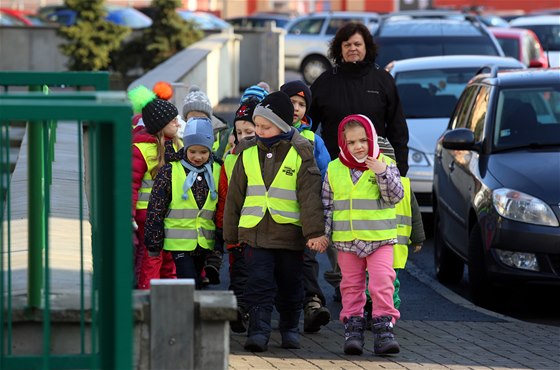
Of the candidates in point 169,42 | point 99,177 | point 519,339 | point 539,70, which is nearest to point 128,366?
point 99,177

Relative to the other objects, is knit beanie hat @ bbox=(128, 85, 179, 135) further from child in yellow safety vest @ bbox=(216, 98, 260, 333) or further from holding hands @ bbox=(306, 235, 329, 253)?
holding hands @ bbox=(306, 235, 329, 253)

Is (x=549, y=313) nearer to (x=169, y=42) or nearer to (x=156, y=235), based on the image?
(x=156, y=235)

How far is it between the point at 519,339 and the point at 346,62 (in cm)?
218

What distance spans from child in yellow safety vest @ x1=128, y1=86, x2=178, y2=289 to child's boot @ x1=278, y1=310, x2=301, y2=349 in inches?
37.6

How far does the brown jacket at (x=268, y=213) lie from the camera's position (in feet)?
24.4

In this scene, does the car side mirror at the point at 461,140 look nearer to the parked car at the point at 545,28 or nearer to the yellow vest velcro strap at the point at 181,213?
the yellow vest velcro strap at the point at 181,213

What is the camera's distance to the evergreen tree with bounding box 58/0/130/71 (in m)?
28.0

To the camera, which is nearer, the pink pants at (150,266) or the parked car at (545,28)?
the pink pants at (150,266)

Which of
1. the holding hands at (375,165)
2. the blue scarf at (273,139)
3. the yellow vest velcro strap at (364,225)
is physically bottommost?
the yellow vest velcro strap at (364,225)

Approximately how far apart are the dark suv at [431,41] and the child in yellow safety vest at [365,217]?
963cm

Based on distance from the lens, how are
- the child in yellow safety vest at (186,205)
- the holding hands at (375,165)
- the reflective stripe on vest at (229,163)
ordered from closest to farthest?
the holding hands at (375,165)
the child in yellow safety vest at (186,205)
the reflective stripe on vest at (229,163)

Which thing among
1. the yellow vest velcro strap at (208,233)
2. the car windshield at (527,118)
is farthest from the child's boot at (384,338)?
the car windshield at (527,118)

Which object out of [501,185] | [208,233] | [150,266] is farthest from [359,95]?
[150,266]

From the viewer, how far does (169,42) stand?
28.1 m
